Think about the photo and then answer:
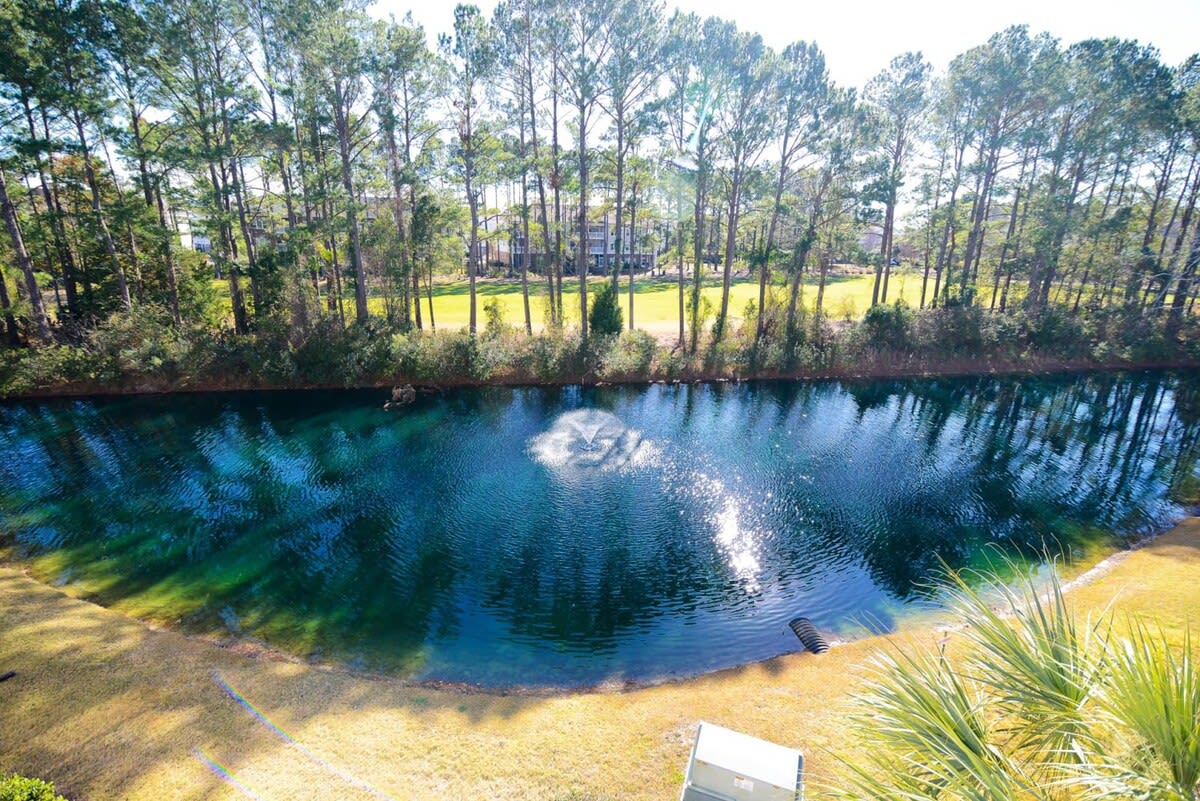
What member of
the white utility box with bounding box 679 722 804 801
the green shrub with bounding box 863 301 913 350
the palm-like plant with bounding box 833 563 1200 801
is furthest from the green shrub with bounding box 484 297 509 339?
the palm-like plant with bounding box 833 563 1200 801

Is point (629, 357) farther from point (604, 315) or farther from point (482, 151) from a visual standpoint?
point (482, 151)

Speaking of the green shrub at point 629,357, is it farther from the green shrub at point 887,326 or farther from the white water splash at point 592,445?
the green shrub at point 887,326

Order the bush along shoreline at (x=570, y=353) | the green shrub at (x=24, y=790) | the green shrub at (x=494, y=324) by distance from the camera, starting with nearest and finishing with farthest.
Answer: the green shrub at (x=24, y=790), the bush along shoreline at (x=570, y=353), the green shrub at (x=494, y=324)

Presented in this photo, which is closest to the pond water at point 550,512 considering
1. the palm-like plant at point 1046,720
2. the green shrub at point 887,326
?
the palm-like plant at point 1046,720

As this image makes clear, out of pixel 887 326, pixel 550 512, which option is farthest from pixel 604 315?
pixel 887 326

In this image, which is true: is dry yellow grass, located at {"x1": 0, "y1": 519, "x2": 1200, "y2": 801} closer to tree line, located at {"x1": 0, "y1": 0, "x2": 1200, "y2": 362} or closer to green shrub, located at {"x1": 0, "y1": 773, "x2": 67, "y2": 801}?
green shrub, located at {"x1": 0, "y1": 773, "x2": 67, "y2": 801}
